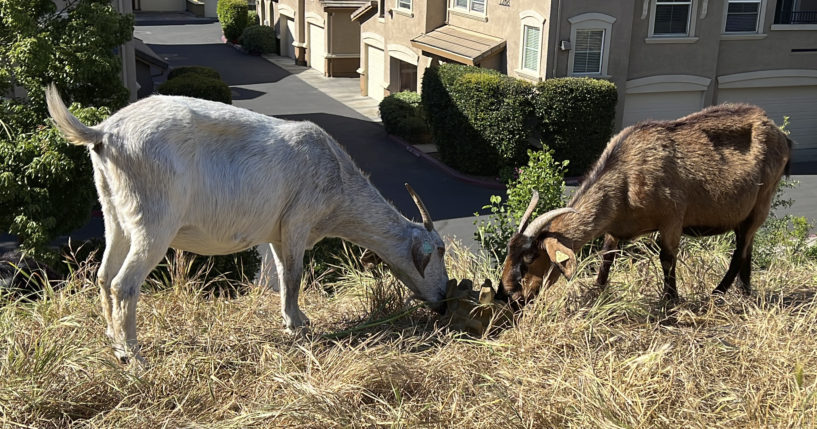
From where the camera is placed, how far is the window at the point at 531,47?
21.1 metres

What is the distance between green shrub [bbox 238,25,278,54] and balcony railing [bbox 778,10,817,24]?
25.9m

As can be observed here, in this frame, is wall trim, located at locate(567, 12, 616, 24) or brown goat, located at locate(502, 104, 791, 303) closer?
brown goat, located at locate(502, 104, 791, 303)

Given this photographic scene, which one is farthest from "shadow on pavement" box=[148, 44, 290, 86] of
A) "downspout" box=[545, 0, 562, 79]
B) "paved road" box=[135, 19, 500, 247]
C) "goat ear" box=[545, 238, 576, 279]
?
"goat ear" box=[545, 238, 576, 279]

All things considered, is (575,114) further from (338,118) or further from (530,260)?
(530,260)

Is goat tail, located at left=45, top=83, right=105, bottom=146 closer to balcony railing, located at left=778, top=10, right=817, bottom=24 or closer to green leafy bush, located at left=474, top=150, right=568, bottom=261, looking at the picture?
green leafy bush, located at left=474, top=150, right=568, bottom=261

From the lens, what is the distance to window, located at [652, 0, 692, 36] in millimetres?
21766

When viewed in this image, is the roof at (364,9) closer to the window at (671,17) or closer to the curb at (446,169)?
the curb at (446,169)

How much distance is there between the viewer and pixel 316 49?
37.1 m

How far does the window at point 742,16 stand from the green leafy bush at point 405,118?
9460 millimetres

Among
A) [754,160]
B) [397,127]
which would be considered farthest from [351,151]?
[754,160]

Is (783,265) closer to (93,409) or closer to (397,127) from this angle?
(93,409)

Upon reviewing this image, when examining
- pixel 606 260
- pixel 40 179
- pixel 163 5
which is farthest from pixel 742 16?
pixel 163 5

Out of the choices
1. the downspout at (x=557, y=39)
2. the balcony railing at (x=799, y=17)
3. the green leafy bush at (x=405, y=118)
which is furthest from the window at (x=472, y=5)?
the balcony railing at (x=799, y=17)

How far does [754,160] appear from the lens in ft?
24.0
